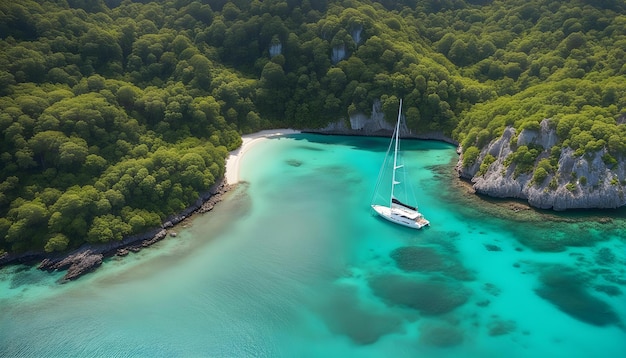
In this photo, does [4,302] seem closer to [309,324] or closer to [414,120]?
[309,324]

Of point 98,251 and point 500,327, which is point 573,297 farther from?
point 98,251

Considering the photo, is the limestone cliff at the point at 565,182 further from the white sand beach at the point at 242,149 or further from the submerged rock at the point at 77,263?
the submerged rock at the point at 77,263

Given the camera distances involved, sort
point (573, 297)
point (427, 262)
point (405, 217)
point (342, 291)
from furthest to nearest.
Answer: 1. point (405, 217)
2. point (427, 262)
3. point (342, 291)
4. point (573, 297)

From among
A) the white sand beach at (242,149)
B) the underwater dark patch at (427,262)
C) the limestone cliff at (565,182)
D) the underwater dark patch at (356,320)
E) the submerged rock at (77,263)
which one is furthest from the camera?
the white sand beach at (242,149)

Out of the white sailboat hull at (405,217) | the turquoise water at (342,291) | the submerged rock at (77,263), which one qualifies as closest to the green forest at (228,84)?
the submerged rock at (77,263)

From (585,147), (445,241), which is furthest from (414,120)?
(445,241)

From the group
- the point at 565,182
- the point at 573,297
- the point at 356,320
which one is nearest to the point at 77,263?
the point at 356,320
